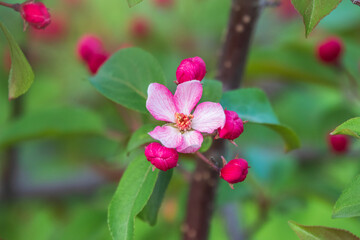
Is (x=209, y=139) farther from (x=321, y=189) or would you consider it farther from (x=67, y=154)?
(x=67, y=154)

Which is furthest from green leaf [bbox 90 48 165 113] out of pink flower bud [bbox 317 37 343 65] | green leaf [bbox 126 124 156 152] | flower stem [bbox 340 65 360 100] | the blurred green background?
flower stem [bbox 340 65 360 100]

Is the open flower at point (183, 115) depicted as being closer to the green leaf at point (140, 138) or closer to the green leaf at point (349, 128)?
the green leaf at point (140, 138)

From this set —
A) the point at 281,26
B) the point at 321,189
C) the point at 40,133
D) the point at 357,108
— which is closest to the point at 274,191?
the point at 321,189

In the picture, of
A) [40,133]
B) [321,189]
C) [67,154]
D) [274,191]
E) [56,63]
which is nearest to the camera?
[40,133]

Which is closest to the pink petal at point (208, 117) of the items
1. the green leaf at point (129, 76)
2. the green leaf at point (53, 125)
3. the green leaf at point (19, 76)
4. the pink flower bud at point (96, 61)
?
the green leaf at point (129, 76)

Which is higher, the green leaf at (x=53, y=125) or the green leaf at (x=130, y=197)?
the green leaf at (x=130, y=197)

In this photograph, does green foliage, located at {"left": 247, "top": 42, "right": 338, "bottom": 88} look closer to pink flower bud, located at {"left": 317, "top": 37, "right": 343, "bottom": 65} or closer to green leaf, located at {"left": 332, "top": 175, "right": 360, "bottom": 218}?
pink flower bud, located at {"left": 317, "top": 37, "right": 343, "bottom": 65}

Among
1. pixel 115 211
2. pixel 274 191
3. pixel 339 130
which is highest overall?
pixel 339 130

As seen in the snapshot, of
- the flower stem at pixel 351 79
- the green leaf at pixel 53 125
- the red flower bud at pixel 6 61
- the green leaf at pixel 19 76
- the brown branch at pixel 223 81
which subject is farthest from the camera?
the red flower bud at pixel 6 61
